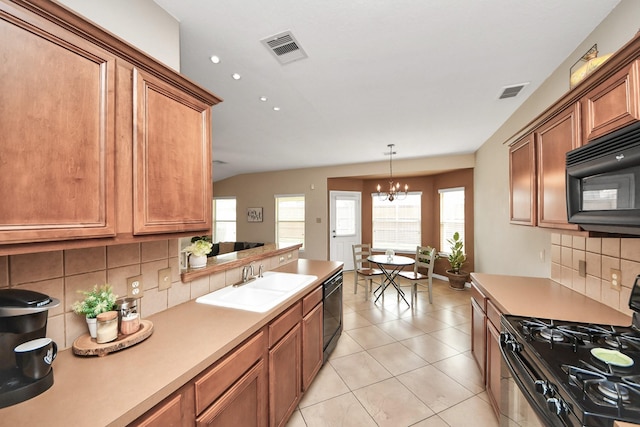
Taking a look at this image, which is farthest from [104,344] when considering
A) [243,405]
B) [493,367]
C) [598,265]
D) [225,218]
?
[225,218]

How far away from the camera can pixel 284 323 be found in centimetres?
159

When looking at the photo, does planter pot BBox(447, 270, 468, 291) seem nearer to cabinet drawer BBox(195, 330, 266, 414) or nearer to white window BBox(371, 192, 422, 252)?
white window BBox(371, 192, 422, 252)

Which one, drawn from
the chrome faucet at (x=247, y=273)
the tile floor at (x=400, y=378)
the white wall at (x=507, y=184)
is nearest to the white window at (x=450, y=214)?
the white wall at (x=507, y=184)

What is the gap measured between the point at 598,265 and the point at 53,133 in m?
2.97

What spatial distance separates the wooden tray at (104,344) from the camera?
994mm

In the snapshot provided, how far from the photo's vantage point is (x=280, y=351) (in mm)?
1545

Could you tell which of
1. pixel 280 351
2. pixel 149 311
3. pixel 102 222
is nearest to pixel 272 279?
pixel 280 351

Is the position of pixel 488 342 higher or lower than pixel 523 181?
lower

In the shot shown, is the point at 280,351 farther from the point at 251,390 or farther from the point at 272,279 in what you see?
the point at 272,279

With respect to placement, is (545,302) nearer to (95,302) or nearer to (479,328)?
(479,328)

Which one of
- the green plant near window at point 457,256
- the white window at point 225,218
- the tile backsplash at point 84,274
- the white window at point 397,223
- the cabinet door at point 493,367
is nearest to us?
the tile backsplash at point 84,274

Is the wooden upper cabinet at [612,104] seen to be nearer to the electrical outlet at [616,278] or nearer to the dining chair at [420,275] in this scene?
the electrical outlet at [616,278]

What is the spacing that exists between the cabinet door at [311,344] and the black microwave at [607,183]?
1.75m

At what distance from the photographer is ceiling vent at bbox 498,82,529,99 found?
7.75 ft
